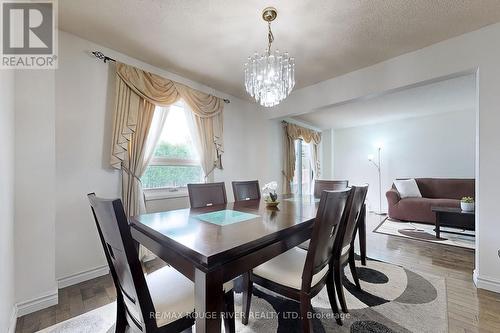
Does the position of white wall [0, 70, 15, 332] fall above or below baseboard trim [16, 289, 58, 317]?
above

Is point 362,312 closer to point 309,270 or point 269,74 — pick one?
point 309,270

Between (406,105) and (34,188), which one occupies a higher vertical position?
(406,105)

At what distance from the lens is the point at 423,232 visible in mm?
3541

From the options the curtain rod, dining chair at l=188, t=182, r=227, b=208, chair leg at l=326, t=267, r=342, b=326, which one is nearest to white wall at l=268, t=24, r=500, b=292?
chair leg at l=326, t=267, r=342, b=326

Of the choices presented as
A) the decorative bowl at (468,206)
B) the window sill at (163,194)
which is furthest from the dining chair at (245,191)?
the decorative bowl at (468,206)

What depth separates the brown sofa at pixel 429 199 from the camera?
395cm

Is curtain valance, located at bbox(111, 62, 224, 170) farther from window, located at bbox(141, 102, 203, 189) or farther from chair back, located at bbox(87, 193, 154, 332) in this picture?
chair back, located at bbox(87, 193, 154, 332)

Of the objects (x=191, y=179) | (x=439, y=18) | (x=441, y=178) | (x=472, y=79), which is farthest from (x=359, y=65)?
(x=441, y=178)

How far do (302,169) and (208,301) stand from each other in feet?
16.6

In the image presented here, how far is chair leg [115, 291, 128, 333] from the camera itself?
1.08 metres

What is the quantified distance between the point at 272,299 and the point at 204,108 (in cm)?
248

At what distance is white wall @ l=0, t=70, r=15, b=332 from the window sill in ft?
3.76

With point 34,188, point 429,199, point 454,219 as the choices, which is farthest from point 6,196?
point 429,199

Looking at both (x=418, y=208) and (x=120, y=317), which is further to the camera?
(x=418, y=208)
